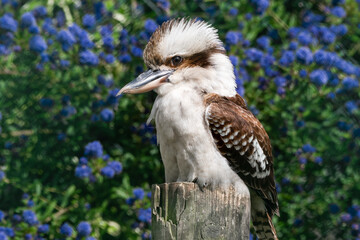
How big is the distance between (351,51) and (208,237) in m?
3.17

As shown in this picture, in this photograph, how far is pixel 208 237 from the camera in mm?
2246

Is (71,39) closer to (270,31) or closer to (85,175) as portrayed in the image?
(85,175)

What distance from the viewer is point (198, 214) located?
226 centimetres

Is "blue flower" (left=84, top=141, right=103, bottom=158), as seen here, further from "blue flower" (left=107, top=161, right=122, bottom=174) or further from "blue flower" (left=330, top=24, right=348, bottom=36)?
"blue flower" (left=330, top=24, right=348, bottom=36)

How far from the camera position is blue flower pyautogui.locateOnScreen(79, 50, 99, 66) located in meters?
4.11

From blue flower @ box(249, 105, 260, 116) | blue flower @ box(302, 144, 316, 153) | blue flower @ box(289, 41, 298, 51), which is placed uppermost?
blue flower @ box(289, 41, 298, 51)

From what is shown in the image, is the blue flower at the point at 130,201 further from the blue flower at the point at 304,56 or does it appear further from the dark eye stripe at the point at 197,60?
the blue flower at the point at 304,56

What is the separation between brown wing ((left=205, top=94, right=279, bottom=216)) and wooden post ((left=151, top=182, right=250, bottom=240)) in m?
0.45

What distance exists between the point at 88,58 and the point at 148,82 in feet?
4.48

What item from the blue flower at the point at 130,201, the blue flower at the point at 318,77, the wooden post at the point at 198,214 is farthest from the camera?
the blue flower at the point at 318,77

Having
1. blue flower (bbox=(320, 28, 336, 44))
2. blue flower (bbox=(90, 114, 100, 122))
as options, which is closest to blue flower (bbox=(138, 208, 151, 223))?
blue flower (bbox=(90, 114, 100, 122))

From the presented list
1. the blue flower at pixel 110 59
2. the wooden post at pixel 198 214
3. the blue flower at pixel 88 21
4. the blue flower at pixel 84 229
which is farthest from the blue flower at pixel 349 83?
the wooden post at pixel 198 214

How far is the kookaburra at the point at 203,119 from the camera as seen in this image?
8.87 ft

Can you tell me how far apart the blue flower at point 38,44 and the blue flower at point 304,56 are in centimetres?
166
